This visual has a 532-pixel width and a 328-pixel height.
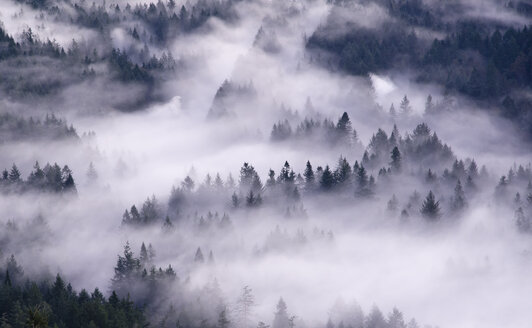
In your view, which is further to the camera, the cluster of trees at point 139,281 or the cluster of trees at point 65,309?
the cluster of trees at point 139,281

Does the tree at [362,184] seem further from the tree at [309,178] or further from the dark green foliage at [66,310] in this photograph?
the dark green foliage at [66,310]

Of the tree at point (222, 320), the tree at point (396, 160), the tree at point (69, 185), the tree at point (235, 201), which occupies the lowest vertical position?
the tree at point (222, 320)

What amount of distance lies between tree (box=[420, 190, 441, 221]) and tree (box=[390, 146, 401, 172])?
54.5 ft

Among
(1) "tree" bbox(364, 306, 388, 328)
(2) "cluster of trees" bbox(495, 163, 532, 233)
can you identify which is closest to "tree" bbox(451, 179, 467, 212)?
(2) "cluster of trees" bbox(495, 163, 532, 233)

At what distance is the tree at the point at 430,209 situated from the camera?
165 m

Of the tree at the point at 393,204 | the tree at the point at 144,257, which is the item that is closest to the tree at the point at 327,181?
the tree at the point at 393,204

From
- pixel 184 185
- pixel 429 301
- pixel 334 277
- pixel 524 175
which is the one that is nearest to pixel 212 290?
pixel 334 277

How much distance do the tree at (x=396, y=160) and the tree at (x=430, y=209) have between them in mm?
16616

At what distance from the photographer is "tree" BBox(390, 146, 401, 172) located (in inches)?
7170

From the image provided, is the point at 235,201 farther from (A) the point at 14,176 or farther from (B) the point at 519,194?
(B) the point at 519,194

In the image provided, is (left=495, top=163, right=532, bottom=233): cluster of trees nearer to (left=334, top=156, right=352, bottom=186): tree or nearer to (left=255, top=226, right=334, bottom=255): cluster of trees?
(left=334, top=156, right=352, bottom=186): tree

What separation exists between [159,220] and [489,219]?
240 feet

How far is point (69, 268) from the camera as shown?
534 ft

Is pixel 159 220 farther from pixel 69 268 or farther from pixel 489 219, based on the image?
pixel 489 219
